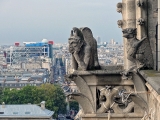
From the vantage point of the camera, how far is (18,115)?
86.1m

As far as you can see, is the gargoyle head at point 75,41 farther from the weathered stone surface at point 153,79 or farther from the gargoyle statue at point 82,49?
the weathered stone surface at point 153,79

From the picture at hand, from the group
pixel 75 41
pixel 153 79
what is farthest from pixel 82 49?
pixel 153 79

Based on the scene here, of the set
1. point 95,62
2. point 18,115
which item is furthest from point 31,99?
point 95,62

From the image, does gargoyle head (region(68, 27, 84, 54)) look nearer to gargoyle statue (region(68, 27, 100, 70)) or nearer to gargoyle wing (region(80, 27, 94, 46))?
gargoyle statue (region(68, 27, 100, 70))

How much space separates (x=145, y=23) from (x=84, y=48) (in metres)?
1.18

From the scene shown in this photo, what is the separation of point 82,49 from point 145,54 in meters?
1.45

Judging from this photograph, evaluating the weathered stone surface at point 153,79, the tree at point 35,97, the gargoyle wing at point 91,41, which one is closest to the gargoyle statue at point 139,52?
the weathered stone surface at point 153,79

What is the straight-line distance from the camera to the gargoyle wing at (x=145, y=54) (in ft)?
39.3

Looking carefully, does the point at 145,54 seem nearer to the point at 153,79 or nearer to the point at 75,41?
the point at 75,41

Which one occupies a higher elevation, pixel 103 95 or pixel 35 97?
pixel 103 95

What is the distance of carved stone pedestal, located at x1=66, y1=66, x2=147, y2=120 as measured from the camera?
1271 centimetres

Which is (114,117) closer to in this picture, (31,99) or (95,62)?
(95,62)

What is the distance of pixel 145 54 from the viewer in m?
12.0

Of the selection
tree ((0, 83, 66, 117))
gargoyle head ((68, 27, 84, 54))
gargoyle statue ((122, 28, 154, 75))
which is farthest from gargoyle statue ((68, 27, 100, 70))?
tree ((0, 83, 66, 117))
